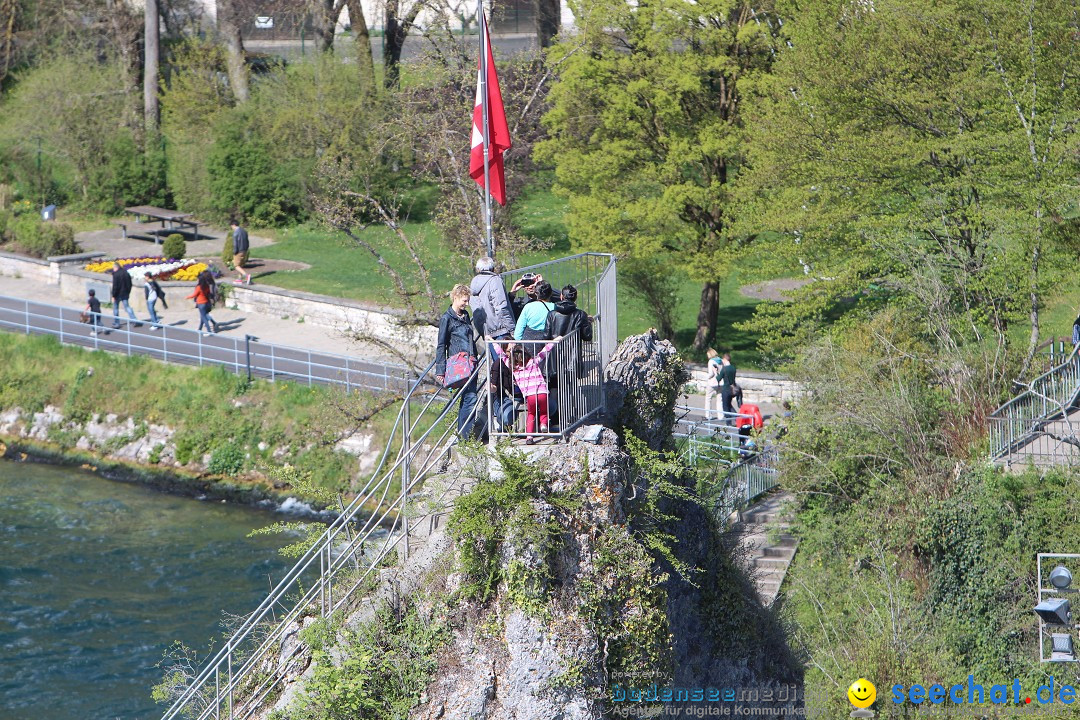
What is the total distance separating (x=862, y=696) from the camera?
2016 cm

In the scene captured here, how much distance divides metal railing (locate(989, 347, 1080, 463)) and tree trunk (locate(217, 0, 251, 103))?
101ft

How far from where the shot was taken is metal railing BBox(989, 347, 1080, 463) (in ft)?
76.3

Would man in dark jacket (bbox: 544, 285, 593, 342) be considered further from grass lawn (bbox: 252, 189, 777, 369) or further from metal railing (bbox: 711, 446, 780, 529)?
grass lawn (bbox: 252, 189, 777, 369)

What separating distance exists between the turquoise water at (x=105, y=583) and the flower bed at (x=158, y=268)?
276 inches

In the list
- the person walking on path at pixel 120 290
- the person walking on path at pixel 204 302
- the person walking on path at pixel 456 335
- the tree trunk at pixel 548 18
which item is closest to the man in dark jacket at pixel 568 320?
the person walking on path at pixel 456 335

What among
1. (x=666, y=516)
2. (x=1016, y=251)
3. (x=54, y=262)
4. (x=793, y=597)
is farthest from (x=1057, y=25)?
(x=54, y=262)

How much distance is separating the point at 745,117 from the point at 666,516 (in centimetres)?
1938

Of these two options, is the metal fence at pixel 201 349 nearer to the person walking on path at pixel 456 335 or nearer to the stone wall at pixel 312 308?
the stone wall at pixel 312 308

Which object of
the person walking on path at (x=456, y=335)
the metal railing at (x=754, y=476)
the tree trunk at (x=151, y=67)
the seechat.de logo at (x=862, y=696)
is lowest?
the seechat.de logo at (x=862, y=696)

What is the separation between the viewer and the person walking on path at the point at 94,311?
33.1m

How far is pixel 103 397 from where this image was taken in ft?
104

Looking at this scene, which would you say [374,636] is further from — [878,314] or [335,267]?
[335,267]

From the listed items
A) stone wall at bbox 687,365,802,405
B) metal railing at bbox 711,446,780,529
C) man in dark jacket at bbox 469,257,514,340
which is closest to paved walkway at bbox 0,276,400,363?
stone wall at bbox 687,365,802,405

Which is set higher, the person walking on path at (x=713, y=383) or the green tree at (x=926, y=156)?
the green tree at (x=926, y=156)
